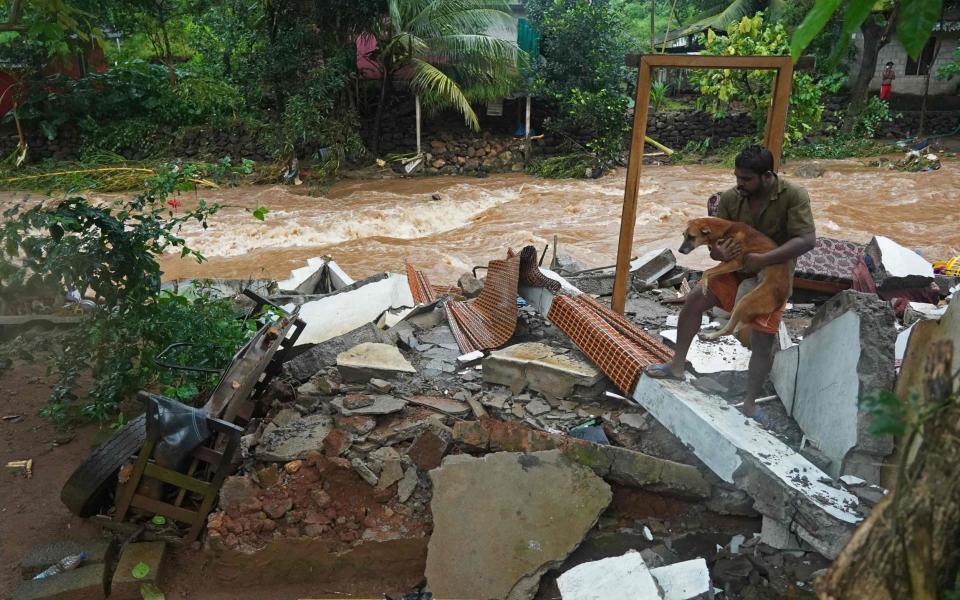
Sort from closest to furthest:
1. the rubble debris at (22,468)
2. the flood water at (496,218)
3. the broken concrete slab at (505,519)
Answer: the broken concrete slab at (505,519) → the rubble debris at (22,468) → the flood water at (496,218)

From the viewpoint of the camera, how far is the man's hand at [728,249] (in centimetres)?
328

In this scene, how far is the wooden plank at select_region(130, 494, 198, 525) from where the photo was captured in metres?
3.36

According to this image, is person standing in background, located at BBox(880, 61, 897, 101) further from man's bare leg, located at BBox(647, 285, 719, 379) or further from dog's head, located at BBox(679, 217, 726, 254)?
dog's head, located at BBox(679, 217, 726, 254)

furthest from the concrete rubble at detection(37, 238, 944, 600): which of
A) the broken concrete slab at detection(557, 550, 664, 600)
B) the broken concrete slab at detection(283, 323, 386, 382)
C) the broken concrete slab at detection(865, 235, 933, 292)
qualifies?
Result: the broken concrete slab at detection(865, 235, 933, 292)

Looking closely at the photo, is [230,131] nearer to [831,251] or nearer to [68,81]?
[68,81]

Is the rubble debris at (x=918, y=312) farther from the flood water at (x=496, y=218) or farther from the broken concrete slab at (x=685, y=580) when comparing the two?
the flood water at (x=496, y=218)

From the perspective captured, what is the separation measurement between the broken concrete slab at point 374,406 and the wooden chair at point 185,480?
671mm

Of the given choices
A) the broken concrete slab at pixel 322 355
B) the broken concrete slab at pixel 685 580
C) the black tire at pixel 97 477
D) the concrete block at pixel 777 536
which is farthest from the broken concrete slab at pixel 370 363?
the concrete block at pixel 777 536

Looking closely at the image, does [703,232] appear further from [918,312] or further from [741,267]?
[918,312]

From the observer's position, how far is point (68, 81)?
57.6 feet

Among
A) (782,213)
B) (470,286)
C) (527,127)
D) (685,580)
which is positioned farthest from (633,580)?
(527,127)

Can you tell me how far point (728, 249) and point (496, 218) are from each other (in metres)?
10.9

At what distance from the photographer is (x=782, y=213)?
327cm

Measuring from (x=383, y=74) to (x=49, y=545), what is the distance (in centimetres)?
1529
